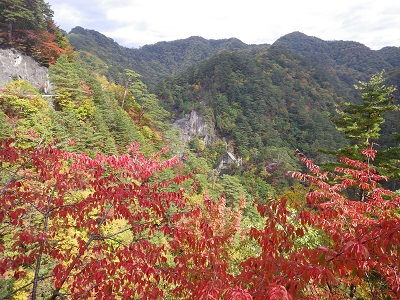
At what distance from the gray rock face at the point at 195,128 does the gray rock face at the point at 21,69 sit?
43.4 m

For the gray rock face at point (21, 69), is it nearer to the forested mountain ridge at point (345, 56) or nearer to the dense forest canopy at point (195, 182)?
the dense forest canopy at point (195, 182)

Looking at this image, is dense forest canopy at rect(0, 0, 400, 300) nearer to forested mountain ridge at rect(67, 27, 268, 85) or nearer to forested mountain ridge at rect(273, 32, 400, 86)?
forested mountain ridge at rect(273, 32, 400, 86)

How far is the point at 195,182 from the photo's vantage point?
616 cm

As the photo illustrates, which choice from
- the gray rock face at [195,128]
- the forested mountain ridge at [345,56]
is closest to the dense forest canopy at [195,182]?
the gray rock face at [195,128]

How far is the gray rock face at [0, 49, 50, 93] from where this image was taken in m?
21.3

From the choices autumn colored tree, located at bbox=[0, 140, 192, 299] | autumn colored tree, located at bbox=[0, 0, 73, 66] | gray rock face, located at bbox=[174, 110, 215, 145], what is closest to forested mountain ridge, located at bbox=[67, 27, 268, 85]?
gray rock face, located at bbox=[174, 110, 215, 145]

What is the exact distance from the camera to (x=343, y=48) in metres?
158

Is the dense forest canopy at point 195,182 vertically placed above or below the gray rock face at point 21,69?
below

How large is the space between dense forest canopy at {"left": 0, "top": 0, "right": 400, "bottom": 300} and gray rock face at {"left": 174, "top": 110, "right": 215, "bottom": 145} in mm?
418

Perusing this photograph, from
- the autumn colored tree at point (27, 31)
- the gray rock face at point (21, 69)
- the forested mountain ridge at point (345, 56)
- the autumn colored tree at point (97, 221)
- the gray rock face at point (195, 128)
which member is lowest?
the gray rock face at point (195, 128)

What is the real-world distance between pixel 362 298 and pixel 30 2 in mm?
34755

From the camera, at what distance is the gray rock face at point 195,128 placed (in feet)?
219

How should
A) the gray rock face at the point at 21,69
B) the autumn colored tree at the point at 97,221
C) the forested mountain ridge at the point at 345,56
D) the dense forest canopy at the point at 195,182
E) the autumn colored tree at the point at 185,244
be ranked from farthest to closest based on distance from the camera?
the forested mountain ridge at the point at 345,56
the gray rock face at the point at 21,69
the autumn colored tree at the point at 97,221
the dense forest canopy at the point at 195,182
the autumn colored tree at the point at 185,244

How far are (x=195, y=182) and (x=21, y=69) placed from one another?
24.8 meters
